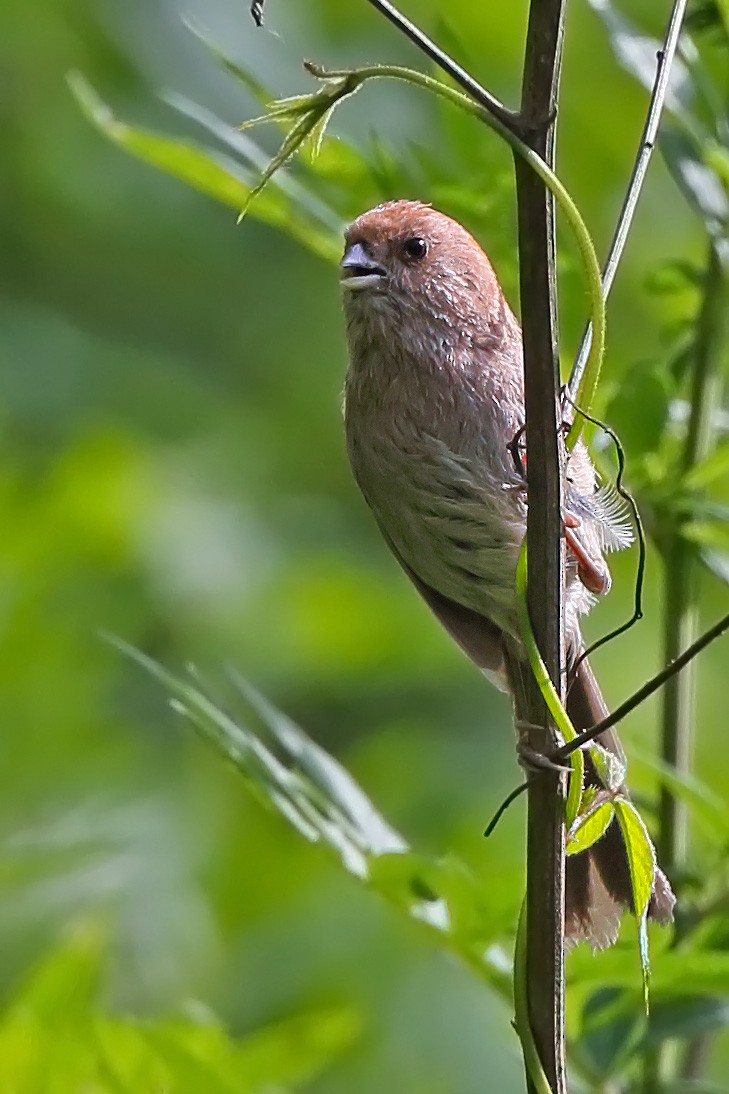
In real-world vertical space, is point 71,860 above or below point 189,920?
above

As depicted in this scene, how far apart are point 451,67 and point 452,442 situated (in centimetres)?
155

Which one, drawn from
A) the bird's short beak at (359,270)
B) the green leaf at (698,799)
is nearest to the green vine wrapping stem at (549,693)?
the green leaf at (698,799)

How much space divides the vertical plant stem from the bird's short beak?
1253 mm

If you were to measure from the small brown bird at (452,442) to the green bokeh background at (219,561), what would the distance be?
0.24 m

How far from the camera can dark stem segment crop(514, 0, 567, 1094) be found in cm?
166

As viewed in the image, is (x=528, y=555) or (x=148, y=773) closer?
(x=528, y=555)

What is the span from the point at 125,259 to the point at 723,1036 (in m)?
4.02

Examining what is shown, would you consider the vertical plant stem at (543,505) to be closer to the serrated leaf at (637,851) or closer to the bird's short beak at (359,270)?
the serrated leaf at (637,851)

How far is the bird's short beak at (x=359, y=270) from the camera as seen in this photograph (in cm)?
318

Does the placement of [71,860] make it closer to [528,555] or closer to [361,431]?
[361,431]

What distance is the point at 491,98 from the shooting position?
5.34ft

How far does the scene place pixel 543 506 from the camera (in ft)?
5.97

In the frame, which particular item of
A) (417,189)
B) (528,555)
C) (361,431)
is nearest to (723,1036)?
(361,431)

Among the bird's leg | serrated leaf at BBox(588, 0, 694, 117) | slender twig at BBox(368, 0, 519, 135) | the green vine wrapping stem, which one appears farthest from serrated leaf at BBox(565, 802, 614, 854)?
serrated leaf at BBox(588, 0, 694, 117)
